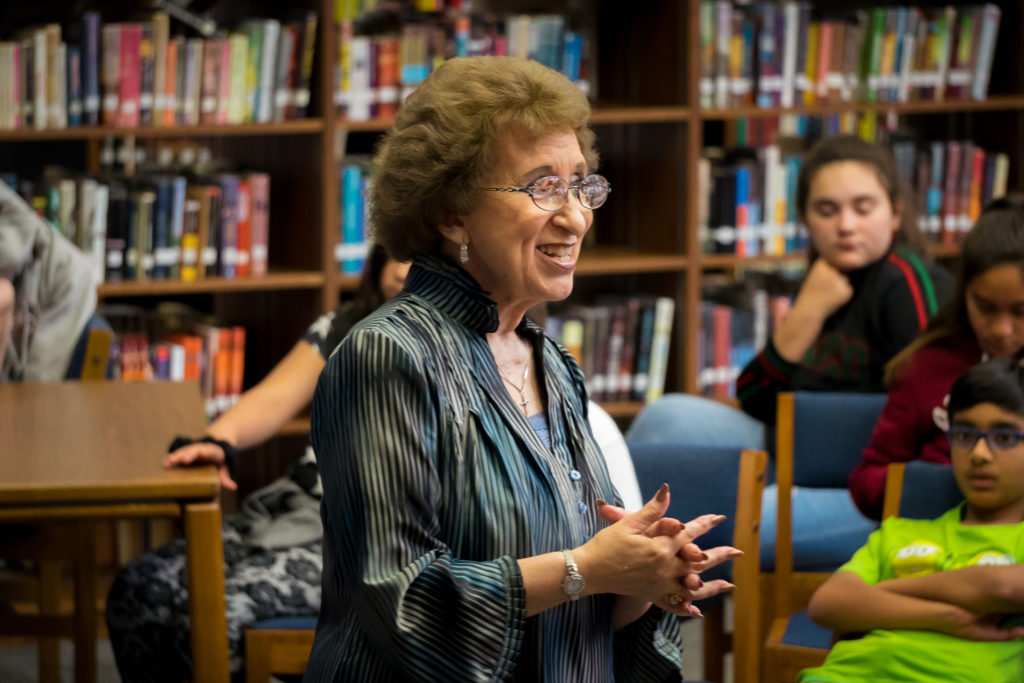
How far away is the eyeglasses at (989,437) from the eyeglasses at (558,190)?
93 centimetres

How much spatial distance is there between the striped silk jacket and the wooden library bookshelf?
243cm

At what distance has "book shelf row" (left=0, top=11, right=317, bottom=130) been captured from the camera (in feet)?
12.2

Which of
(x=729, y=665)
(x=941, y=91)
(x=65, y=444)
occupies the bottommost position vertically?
(x=729, y=665)

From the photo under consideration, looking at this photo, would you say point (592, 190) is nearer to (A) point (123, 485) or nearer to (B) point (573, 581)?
(B) point (573, 581)

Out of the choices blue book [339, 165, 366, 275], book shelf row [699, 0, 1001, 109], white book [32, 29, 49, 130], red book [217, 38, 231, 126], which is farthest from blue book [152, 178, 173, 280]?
book shelf row [699, 0, 1001, 109]

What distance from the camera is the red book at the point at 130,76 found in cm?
378

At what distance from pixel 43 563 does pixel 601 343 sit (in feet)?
6.37

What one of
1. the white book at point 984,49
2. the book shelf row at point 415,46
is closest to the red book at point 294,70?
the book shelf row at point 415,46

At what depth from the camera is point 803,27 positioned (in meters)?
4.34

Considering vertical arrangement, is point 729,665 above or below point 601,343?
below

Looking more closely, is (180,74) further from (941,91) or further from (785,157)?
(941,91)

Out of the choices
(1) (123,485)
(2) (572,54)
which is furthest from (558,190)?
(2) (572,54)

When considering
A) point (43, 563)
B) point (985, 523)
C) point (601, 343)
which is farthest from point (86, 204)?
point (985, 523)

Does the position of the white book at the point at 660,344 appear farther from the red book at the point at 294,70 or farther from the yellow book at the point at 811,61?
the red book at the point at 294,70
